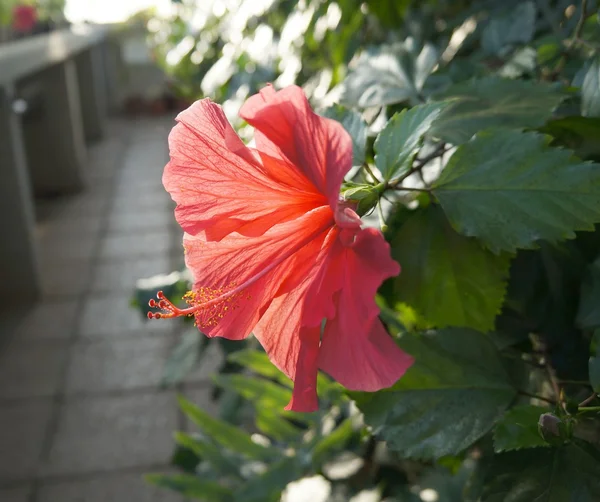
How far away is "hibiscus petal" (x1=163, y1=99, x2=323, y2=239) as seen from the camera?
15.9 inches

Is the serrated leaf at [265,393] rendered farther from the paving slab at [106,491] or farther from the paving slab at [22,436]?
the paving slab at [22,436]

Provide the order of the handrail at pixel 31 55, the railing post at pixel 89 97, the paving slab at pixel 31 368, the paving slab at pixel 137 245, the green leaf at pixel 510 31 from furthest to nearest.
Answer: the railing post at pixel 89 97
the paving slab at pixel 137 245
the handrail at pixel 31 55
the paving slab at pixel 31 368
the green leaf at pixel 510 31

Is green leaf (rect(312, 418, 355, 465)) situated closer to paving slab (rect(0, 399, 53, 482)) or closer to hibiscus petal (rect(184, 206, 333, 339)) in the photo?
hibiscus petal (rect(184, 206, 333, 339))

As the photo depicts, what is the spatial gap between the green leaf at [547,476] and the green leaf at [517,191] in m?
0.13

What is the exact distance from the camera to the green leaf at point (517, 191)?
423 millimetres

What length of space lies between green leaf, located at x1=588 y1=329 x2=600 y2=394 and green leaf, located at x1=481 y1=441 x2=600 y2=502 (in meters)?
0.04

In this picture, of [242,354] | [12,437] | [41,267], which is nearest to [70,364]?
[12,437]

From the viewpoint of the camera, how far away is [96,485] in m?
1.92

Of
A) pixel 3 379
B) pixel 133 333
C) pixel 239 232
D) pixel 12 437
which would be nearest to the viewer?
pixel 239 232

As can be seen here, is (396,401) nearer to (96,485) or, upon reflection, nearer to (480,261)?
(480,261)

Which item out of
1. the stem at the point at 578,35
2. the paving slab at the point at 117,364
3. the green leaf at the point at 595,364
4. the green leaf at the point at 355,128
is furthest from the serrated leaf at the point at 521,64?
the paving slab at the point at 117,364

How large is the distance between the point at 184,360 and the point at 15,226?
2.14m

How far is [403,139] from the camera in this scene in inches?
18.1

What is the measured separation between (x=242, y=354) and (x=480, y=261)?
479mm
